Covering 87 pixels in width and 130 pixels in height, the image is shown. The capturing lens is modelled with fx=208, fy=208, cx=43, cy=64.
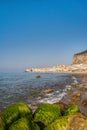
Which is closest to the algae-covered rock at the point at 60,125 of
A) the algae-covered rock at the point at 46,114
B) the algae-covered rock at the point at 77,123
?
the algae-covered rock at the point at 77,123

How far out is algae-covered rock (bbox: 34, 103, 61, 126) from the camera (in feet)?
30.2

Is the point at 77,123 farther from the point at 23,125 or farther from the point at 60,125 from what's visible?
the point at 23,125

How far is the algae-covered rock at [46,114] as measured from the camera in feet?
30.2

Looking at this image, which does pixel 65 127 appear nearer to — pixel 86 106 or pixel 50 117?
pixel 50 117

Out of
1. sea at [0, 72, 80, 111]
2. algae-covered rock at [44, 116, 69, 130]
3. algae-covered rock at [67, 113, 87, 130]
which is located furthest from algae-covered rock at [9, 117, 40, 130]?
sea at [0, 72, 80, 111]

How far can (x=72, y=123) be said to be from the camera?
7.27m

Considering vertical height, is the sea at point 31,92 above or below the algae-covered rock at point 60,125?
below

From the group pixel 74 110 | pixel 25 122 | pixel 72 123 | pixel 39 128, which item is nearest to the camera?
pixel 72 123

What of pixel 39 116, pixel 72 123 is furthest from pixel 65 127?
pixel 39 116

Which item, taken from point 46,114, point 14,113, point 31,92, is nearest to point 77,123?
point 46,114

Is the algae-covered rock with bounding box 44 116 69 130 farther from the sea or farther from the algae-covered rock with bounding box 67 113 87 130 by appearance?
the sea

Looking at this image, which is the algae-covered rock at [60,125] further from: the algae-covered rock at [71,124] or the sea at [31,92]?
the sea at [31,92]

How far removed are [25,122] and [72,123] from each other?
5.86ft

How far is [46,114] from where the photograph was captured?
9305 millimetres
